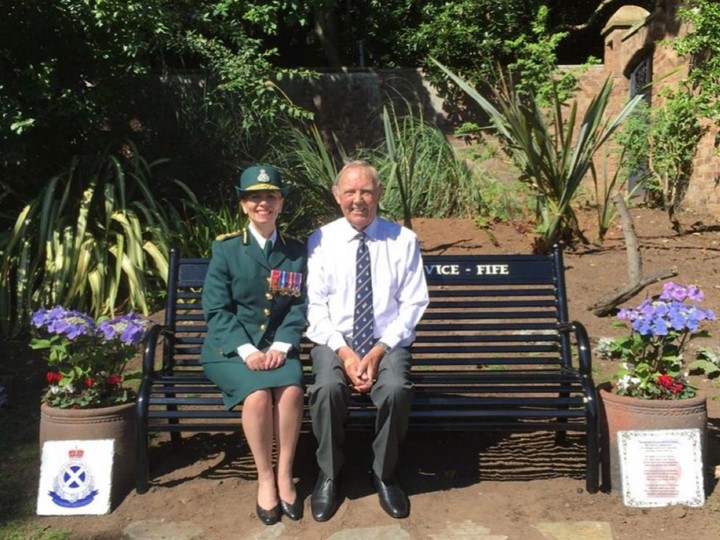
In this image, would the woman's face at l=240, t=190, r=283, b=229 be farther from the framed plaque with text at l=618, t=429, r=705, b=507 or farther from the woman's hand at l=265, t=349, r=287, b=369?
the framed plaque with text at l=618, t=429, r=705, b=507

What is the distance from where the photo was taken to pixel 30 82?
5852 millimetres

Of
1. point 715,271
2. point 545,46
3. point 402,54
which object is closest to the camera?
point 715,271

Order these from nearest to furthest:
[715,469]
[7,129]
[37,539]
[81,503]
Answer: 1. [37,539]
2. [81,503]
3. [715,469]
4. [7,129]

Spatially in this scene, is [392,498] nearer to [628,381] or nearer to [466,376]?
[466,376]

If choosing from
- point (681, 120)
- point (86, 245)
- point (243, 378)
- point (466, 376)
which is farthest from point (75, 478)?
point (681, 120)

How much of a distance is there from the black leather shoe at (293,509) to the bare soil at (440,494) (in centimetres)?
3

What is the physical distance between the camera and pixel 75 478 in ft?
10.6

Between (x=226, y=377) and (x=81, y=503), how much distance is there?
0.83 meters

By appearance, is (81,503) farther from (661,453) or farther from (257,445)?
(661,453)

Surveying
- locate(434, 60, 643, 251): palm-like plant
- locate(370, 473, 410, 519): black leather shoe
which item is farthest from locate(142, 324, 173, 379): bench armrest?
locate(434, 60, 643, 251): palm-like plant

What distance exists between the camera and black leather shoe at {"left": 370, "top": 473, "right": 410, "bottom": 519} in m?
3.14

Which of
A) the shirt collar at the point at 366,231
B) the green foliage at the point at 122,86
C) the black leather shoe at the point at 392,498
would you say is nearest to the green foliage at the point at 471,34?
the green foliage at the point at 122,86

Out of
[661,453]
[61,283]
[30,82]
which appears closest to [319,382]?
[661,453]

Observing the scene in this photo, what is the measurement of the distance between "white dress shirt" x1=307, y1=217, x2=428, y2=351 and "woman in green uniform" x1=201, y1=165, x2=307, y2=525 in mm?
84
